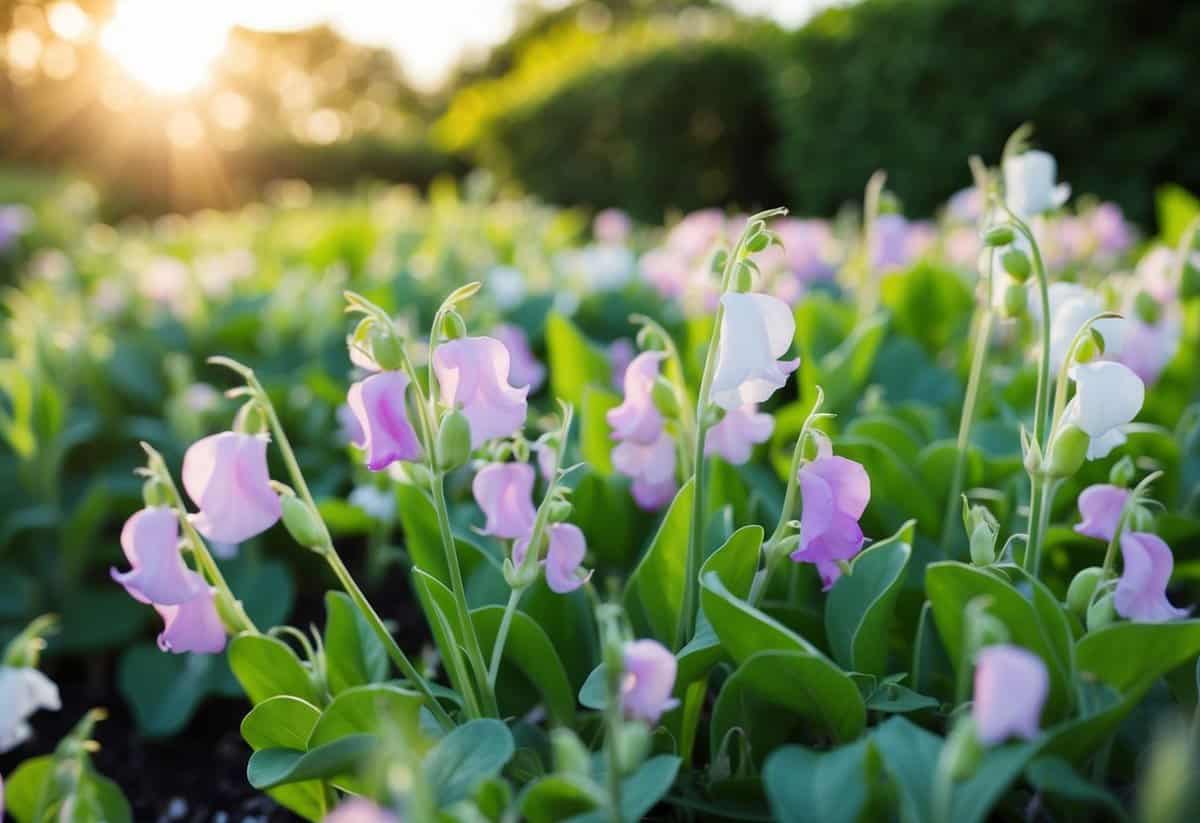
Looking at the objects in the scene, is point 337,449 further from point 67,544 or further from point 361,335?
point 361,335

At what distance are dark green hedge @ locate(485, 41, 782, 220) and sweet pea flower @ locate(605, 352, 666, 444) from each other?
9017 millimetres

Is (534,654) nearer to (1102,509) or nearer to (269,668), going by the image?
(269,668)

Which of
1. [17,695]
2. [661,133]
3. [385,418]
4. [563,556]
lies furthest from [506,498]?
[661,133]

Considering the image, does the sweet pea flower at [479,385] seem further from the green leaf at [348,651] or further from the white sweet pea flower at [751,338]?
the green leaf at [348,651]

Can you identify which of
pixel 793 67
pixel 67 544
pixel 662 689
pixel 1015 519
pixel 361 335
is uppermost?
pixel 793 67

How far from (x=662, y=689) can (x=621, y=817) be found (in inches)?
3.7

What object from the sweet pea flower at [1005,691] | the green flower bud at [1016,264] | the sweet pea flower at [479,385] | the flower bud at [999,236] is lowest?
the sweet pea flower at [1005,691]

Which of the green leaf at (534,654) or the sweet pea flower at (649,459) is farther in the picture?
the sweet pea flower at (649,459)

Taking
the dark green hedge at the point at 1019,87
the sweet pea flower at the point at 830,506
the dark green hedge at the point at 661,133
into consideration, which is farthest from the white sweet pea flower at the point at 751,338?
the dark green hedge at the point at 661,133

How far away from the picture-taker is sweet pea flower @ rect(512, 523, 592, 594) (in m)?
1.08

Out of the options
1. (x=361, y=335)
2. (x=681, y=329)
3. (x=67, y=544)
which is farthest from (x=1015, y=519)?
(x=67, y=544)

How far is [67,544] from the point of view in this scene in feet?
7.11

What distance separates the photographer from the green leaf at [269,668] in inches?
43.5

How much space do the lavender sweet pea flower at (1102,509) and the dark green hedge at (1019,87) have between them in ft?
22.3
